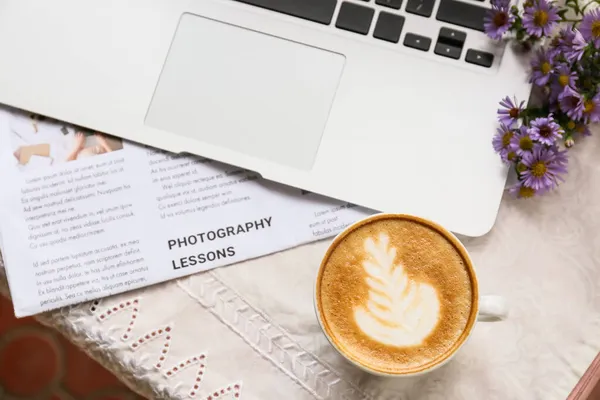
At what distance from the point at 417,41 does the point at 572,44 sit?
12 cm

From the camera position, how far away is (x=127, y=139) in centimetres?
56

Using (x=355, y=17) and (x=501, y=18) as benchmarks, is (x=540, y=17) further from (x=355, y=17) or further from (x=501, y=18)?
(x=355, y=17)

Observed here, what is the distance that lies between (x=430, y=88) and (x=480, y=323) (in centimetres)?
20

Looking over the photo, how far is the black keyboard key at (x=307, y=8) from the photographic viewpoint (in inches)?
21.6

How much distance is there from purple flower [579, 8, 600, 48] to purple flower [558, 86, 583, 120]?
1.5 inches

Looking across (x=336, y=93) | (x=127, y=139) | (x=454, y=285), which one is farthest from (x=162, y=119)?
(x=454, y=285)

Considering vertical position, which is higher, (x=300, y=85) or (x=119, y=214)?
(x=300, y=85)

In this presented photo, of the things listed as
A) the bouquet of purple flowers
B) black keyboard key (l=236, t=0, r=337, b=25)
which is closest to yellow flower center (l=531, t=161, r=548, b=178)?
the bouquet of purple flowers

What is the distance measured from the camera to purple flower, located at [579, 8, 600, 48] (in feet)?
1.65

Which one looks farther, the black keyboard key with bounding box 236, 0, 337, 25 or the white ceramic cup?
the black keyboard key with bounding box 236, 0, 337, 25

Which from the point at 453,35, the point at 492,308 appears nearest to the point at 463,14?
the point at 453,35

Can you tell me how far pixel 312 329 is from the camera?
53 centimetres

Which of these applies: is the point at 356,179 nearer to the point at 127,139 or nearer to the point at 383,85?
the point at 383,85

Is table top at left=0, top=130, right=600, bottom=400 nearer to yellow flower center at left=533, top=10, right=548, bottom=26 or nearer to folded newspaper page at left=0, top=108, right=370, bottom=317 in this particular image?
folded newspaper page at left=0, top=108, right=370, bottom=317
